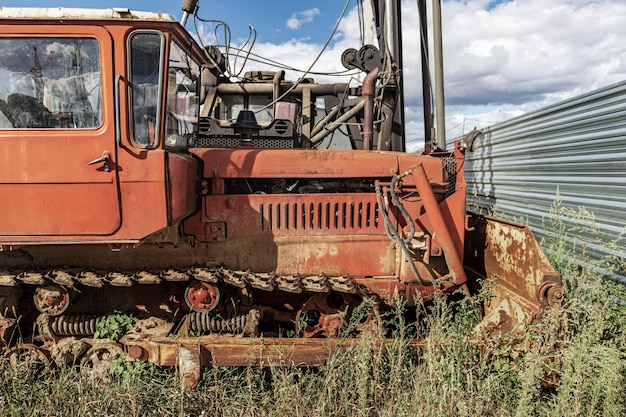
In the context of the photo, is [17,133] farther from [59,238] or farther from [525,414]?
[525,414]

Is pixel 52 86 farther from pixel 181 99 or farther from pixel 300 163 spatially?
pixel 300 163

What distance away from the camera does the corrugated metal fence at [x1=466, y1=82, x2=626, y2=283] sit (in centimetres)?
413

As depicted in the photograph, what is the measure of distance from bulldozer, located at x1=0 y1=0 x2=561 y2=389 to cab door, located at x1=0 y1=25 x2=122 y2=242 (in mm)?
10

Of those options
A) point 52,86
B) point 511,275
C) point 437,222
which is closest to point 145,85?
point 52,86

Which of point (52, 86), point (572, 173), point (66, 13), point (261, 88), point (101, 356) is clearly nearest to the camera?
point (66, 13)

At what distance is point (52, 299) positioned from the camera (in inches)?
134

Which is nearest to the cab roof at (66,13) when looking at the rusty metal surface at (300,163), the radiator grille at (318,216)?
the rusty metal surface at (300,163)

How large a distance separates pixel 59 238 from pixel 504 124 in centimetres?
654

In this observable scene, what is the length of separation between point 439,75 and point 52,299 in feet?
18.8

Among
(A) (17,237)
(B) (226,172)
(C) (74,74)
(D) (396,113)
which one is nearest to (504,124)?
(D) (396,113)

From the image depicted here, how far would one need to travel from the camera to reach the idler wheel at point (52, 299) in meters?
3.41

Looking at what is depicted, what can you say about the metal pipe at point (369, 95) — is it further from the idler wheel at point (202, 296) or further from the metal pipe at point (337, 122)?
the idler wheel at point (202, 296)

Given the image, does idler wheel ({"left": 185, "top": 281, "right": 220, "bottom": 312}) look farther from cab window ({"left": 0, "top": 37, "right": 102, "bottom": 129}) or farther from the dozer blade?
the dozer blade

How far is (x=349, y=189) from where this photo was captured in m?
3.94
